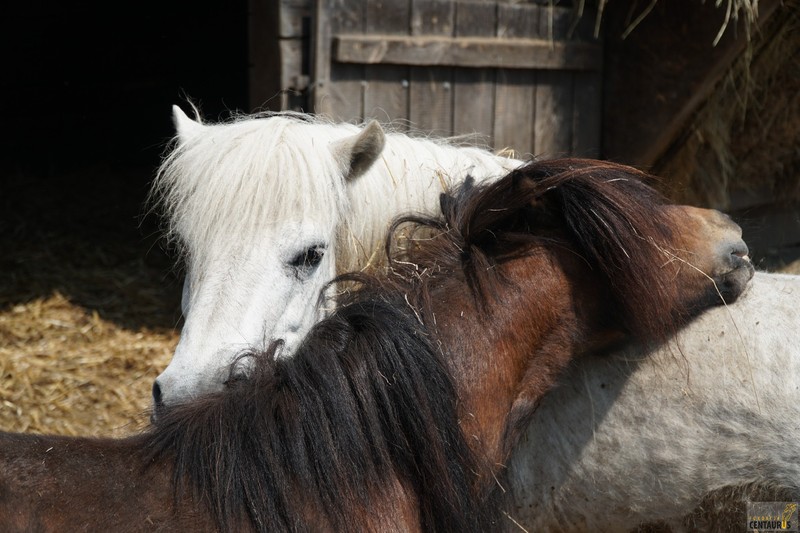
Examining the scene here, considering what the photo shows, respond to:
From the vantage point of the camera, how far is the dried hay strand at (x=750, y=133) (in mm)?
4180

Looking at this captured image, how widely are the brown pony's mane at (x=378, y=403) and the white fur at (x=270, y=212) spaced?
546 millimetres

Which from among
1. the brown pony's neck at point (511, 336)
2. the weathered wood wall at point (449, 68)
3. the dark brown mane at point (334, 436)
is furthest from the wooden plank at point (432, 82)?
the dark brown mane at point (334, 436)

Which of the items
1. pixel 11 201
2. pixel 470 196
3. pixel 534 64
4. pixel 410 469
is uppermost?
pixel 534 64

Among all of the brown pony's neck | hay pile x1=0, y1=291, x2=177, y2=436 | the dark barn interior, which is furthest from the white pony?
the dark barn interior

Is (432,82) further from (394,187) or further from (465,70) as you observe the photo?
(394,187)

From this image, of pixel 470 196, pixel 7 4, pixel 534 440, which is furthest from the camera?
pixel 7 4

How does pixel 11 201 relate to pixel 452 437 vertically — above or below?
below

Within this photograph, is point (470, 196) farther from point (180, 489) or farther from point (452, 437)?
point (180, 489)

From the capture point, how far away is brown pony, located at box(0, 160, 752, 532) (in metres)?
1.39

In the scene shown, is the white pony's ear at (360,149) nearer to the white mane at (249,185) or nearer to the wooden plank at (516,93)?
the white mane at (249,185)

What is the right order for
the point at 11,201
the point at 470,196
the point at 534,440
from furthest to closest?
the point at 11,201 < the point at 534,440 < the point at 470,196

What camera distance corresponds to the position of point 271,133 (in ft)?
8.48

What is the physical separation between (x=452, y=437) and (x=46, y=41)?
5821 mm

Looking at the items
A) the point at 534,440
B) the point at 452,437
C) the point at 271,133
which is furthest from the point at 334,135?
the point at 452,437
